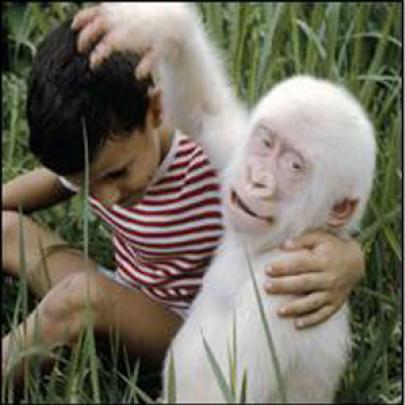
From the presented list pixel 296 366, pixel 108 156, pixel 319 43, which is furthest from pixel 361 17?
pixel 296 366

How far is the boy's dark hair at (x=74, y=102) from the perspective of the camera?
217 centimetres

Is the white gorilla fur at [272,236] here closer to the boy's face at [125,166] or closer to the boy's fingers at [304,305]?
the boy's fingers at [304,305]

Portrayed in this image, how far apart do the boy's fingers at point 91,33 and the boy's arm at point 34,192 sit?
0.57 meters

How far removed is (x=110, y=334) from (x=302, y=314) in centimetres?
40

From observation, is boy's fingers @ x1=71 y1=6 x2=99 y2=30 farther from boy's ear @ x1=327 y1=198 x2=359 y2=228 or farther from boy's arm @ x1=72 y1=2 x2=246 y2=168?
boy's ear @ x1=327 y1=198 x2=359 y2=228

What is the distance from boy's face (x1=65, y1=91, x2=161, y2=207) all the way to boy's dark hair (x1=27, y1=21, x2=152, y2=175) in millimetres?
20

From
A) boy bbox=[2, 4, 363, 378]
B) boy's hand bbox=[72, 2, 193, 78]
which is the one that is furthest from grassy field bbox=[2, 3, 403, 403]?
boy's hand bbox=[72, 2, 193, 78]

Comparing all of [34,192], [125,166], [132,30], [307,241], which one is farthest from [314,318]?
[34,192]

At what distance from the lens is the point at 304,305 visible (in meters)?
2.02

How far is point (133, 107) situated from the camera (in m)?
2.23

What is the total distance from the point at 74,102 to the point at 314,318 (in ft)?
1.76

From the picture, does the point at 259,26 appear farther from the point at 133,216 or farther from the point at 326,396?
the point at 326,396

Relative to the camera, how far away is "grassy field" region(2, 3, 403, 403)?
2.22 metres

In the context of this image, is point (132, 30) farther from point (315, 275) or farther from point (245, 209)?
point (315, 275)
